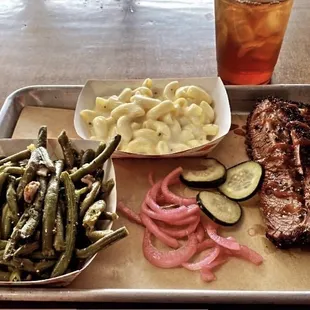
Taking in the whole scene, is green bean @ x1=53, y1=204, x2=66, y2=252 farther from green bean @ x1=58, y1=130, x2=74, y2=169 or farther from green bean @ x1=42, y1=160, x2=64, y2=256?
green bean @ x1=58, y1=130, x2=74, y2=169

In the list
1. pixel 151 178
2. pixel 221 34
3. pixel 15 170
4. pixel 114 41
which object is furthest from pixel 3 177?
pixel 114 41

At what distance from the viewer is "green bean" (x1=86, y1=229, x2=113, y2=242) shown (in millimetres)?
1214

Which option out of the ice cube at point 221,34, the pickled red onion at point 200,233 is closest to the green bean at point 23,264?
the pickled red onion at point 200,233

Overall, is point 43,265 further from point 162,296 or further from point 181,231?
point 181,231

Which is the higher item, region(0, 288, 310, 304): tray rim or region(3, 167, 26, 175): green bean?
region(3, 167, 26, 175): green bean

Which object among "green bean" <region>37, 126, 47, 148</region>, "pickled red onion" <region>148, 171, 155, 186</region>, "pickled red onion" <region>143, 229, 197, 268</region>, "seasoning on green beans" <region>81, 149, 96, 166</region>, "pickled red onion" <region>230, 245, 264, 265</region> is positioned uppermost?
"green bean" <region>37, 126, 47, 148</region>

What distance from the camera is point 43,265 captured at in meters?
1.18

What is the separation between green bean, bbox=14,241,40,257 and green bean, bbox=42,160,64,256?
0.06 ft

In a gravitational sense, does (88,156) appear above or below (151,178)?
above

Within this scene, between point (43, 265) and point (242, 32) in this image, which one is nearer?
point (43, 265)

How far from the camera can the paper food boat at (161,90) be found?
63.2 inches

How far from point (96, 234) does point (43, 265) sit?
15 centimetres

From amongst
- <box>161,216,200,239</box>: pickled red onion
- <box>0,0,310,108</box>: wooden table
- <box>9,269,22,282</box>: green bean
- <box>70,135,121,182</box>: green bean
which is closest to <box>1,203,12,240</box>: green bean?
<box>9,269,22,282</box>: green bean

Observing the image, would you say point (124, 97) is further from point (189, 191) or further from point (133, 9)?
point (133, 9)
